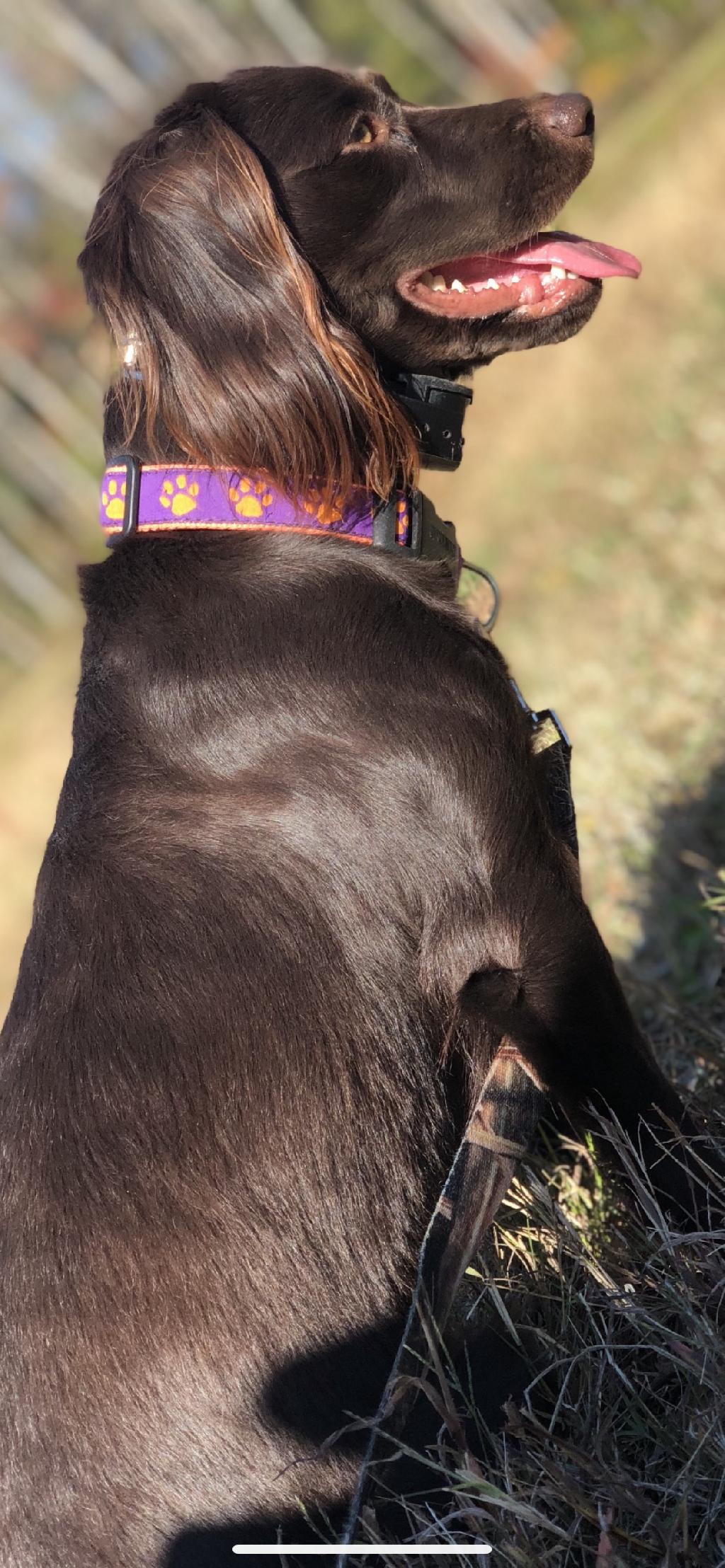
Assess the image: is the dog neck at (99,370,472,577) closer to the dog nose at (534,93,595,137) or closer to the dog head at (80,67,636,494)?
the dog head at (80,67,636,494)

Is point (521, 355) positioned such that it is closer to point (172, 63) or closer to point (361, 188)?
point (172, 63)

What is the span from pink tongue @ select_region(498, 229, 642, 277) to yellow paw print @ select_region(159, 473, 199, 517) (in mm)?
789

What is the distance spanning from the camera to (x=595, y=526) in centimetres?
685

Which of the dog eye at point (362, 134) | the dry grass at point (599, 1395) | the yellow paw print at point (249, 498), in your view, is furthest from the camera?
the dog eye at point (362, 134)

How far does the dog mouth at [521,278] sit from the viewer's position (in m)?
2.19

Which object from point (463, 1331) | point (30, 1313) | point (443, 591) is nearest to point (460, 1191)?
point (463, 1331)

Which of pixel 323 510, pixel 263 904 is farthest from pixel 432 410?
pixel 263 904

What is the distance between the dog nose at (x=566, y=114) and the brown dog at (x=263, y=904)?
0.45 feet

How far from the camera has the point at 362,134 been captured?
2.20m

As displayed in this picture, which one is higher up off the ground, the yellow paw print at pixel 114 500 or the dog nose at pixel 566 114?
the dog nose at pixel 566 114

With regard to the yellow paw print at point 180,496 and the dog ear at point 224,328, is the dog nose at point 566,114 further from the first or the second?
the yellow paw print at point 180,496

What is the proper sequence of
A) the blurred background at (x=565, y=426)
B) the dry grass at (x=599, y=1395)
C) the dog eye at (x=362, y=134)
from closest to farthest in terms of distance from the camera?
1. the dry grass at (x=599, y=1395)
2. the dog eye at (x=362, y=134)
3. the blurred background at (x=565, y=426)

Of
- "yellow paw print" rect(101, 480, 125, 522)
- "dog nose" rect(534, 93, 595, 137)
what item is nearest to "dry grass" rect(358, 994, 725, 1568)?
"yellow paw print" rect(101, 480, 125, 522)

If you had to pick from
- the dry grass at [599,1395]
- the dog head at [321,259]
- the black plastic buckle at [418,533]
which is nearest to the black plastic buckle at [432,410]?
the dog head at [321,259]
